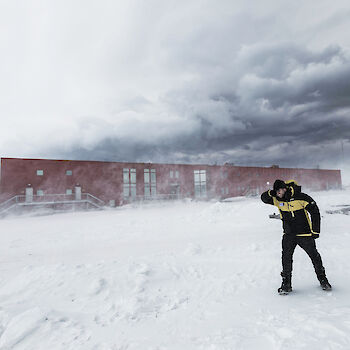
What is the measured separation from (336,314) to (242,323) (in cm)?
118

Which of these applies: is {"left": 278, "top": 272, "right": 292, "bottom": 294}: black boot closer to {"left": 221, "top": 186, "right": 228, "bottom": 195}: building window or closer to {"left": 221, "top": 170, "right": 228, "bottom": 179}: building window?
{"left": 221, "top": 186, "right": 228, "bottom": 195}: building window

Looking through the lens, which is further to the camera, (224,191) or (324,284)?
(224,191)

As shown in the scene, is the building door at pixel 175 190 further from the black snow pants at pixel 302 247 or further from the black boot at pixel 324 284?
the black boot at pixel 324 284

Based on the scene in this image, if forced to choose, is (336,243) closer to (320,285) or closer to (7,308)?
(320,285)

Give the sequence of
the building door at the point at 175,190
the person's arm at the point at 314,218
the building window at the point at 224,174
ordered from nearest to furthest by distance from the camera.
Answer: the person's arm at the point at 314,218 → the building door at the point at 175,190 → the building window at the point at 224,174

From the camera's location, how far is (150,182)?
95.0 ft

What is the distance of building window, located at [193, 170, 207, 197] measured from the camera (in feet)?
103

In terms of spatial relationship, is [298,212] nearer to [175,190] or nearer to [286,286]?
[286,286]

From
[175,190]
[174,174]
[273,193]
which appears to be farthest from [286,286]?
[174,174]

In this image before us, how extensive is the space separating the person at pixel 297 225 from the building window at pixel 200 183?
91.2 ft

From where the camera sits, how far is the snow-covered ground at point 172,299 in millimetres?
2502

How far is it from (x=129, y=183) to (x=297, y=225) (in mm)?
25337

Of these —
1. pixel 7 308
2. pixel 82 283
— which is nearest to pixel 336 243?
pixel 82 283

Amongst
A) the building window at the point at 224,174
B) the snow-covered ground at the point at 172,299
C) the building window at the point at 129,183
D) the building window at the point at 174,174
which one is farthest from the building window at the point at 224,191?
the snow-covered ground at the point at 172,299
